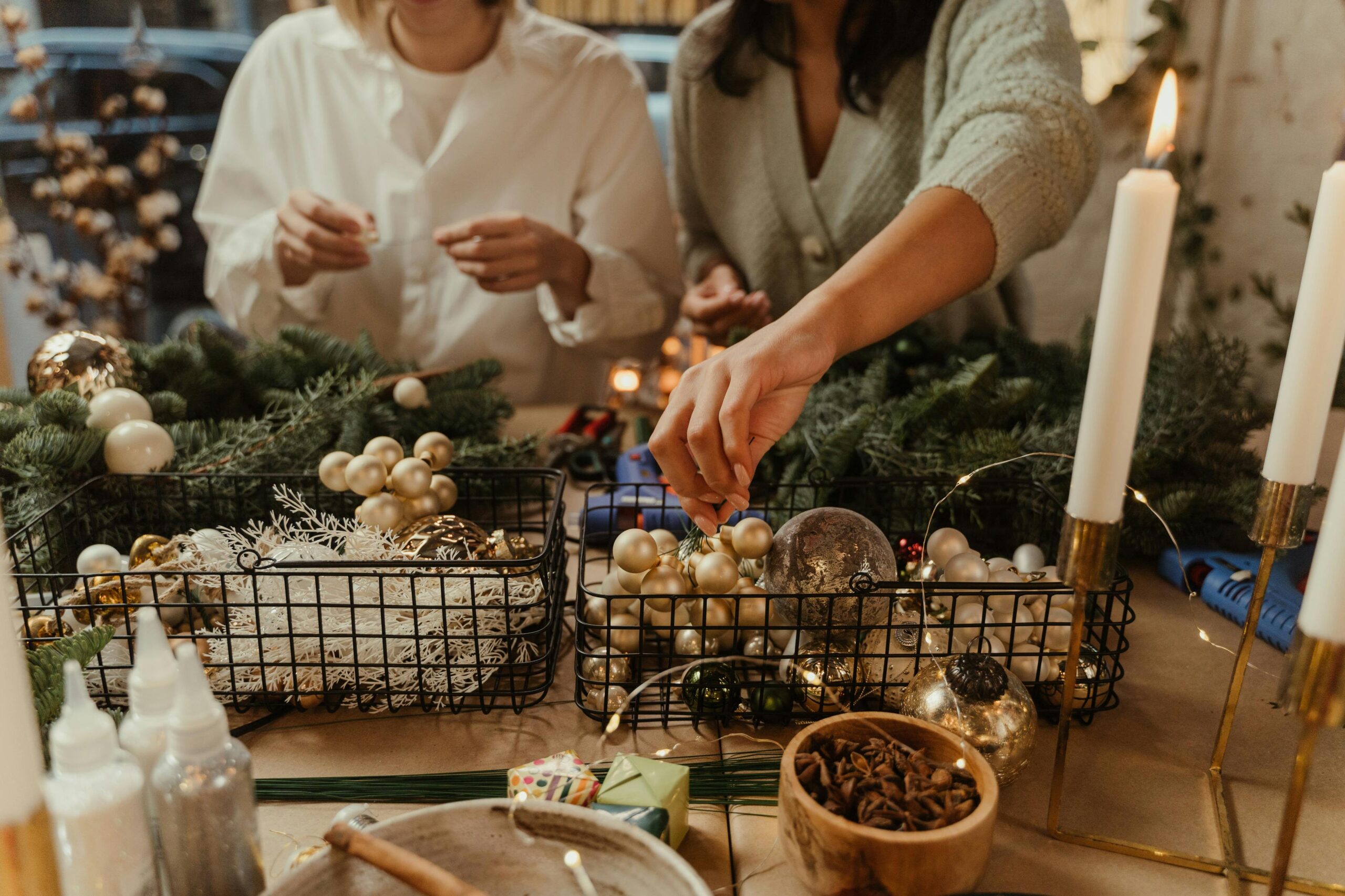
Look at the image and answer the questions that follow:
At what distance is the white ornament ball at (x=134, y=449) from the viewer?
832 millimetres

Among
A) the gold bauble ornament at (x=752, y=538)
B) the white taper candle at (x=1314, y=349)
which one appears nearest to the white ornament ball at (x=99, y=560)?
the gold bauble ornament at (x=752, y=538)

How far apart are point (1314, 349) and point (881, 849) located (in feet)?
1.30

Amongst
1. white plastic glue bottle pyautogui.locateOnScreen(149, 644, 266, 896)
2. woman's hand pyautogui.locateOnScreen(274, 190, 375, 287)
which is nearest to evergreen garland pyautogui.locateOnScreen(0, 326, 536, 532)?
woman's hand pyautogui.locateOnScreen(274, 190, 375, 287)

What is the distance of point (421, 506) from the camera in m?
0.82

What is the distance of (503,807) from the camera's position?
51 cm

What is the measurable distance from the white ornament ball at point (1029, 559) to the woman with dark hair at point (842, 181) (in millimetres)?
223

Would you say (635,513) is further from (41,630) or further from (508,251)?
(508,251)

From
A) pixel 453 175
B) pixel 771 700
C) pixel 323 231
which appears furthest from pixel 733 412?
pixel 453 175

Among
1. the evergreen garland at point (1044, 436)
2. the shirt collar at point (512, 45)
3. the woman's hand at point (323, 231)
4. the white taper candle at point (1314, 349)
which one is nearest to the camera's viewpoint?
the white taper candle at point (1314, 349)

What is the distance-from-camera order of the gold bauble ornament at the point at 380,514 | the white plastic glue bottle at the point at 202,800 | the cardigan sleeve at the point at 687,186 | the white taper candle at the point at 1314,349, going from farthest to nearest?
1. the cardigan sleeve at the point at 687,186
2. the gold bauble ornament at the point at 380,514
3. the white taper candle at the point at 1314,349
4. the white plastic glue bottle at the point at 202,800

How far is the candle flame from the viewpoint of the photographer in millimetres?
447

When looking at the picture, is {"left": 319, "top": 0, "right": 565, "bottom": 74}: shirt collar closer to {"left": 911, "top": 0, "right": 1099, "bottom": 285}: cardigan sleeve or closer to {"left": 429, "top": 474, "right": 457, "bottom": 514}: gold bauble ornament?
{"left": 911, "top": 0, "right": 1099, "bottom": 285}: cardigan sleeve

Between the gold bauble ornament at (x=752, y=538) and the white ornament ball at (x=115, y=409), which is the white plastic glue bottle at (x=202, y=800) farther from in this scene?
the white ornament ball at (x=115, y=409)

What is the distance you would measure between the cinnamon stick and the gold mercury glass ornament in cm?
30
